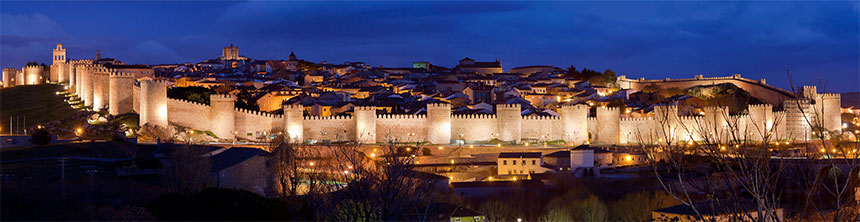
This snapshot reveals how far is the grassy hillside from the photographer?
3091 centimetres

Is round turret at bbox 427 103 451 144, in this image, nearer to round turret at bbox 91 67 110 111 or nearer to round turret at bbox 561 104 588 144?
round turret at bbox 561 104 588 144

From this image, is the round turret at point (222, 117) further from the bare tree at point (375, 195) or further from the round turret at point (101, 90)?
the bare tree at point (375, 195)

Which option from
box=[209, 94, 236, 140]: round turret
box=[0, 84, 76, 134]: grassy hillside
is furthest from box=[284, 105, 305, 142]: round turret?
box=[0, 84, 76, 134]: grassy hillside

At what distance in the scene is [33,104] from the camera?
34.8 m

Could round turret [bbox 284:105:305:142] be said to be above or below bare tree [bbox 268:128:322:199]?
above

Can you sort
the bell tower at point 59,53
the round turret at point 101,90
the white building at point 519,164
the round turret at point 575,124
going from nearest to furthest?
1. the white building at point 519,164
2. the round turret at point 575,124
3. the round turret at point 101,90
4. the bell tower at point 59,53

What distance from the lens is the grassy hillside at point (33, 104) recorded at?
101 ft

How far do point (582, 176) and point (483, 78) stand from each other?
3115cm

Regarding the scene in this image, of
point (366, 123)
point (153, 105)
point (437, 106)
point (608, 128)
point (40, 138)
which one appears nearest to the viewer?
point (40, 138)

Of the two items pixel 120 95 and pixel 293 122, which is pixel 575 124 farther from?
pixel 120 95

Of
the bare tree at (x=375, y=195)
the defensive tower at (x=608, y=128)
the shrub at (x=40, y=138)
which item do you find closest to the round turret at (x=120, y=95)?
the shrub at (x=40, y=138)

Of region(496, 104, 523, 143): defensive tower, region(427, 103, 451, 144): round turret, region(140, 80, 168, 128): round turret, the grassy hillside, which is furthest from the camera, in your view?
the grassy hillside

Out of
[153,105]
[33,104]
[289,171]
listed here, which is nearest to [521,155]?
[289,171]

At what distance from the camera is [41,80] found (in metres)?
42.8
